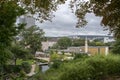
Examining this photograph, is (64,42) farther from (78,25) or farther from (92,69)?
(78,25)

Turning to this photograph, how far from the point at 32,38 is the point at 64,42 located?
126 feet

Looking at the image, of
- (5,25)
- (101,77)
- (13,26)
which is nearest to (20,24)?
(13,26)

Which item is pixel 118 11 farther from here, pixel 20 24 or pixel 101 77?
pixel 101 77

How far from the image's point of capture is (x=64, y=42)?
105 metres

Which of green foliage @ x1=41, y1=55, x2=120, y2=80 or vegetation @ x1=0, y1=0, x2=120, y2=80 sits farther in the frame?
green foliage @ x1=41, y1=55, x2=120, y2=80

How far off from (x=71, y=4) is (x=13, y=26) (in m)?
12.8

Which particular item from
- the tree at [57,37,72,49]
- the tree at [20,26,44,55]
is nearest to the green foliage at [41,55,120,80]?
the tree at [20,26,44,55]

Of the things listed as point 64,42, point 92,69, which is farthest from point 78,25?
point 64,42

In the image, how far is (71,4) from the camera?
288 inches

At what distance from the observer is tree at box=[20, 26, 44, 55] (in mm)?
→ 65812

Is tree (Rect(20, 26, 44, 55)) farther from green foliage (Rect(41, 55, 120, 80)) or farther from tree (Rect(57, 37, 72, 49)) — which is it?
green foliage (Rect(41, 55, 120, 80))

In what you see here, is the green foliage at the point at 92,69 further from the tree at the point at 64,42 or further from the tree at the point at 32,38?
the tree at the point at 64,42

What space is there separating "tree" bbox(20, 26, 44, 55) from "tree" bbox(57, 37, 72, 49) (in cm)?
3330

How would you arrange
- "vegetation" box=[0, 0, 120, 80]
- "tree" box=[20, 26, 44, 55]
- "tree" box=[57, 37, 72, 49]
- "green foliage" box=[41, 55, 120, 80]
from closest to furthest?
"vegetation" box=[0, 0, 120, 80] < "green foliage" box=[41, 55, 120, 80] < "tree" box=[20, 26, 44, 55] < "tree" box=[57, 37, 72, 49]
